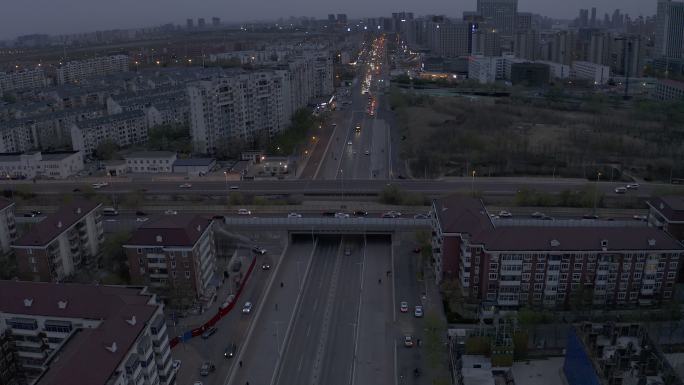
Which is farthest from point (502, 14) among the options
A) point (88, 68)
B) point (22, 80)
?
point (22, 80)

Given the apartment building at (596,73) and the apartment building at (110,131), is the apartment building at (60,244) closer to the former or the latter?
the apartment building at (110,131)

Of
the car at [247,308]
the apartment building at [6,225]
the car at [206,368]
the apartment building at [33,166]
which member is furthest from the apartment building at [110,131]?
the car at [206,368]

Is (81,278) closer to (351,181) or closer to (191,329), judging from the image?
(191,329)

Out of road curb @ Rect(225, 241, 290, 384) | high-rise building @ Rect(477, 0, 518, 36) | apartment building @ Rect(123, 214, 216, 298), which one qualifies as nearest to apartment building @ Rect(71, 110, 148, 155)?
road curb @ Rect(225, 241, 290, 384)

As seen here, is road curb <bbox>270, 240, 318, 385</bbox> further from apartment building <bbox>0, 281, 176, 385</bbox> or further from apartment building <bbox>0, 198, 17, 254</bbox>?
apartment building <bbox>0, 198, 17, 254</bbox>

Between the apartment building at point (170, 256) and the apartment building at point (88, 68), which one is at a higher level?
the apartment building at point (88, 68)

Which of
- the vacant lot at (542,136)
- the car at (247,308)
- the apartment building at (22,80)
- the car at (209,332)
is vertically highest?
the apartment building at (22,80)
